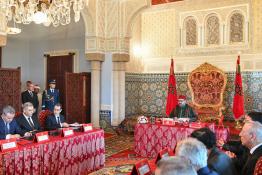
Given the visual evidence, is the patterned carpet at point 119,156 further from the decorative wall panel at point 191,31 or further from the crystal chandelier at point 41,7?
the decorative wall panel at point 191,31

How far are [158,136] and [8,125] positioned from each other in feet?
9.00

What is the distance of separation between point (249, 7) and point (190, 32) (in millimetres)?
1832

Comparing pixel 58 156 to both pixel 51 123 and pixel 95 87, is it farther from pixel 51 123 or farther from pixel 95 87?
pixel 95 87

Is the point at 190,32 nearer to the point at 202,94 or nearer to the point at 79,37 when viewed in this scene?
the point at 202,94

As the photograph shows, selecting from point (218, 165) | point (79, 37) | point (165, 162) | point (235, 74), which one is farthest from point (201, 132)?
point (79, 37)

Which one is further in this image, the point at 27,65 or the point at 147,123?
the point at 27,65

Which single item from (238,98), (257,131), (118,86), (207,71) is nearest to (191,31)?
(207,71)

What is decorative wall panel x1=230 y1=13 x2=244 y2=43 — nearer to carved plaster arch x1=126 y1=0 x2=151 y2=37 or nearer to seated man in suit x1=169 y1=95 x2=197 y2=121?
carved plaster arch x1=126 y1=0 x2=151 y2=37

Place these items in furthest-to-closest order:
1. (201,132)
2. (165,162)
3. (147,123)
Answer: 1. (147,123)
2. (201,132)
3. (165,162)

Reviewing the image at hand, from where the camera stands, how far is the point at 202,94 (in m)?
8.91

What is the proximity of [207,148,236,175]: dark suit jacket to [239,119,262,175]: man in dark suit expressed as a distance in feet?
0.44

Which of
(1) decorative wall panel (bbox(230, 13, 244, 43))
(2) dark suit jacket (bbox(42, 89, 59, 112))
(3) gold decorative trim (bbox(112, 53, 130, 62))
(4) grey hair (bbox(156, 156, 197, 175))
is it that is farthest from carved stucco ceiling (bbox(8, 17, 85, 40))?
(4) grey hair (bbox(156, 156, 197, 175))

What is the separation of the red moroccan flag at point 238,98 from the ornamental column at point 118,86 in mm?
3146

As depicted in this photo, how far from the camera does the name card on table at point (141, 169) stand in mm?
2572
